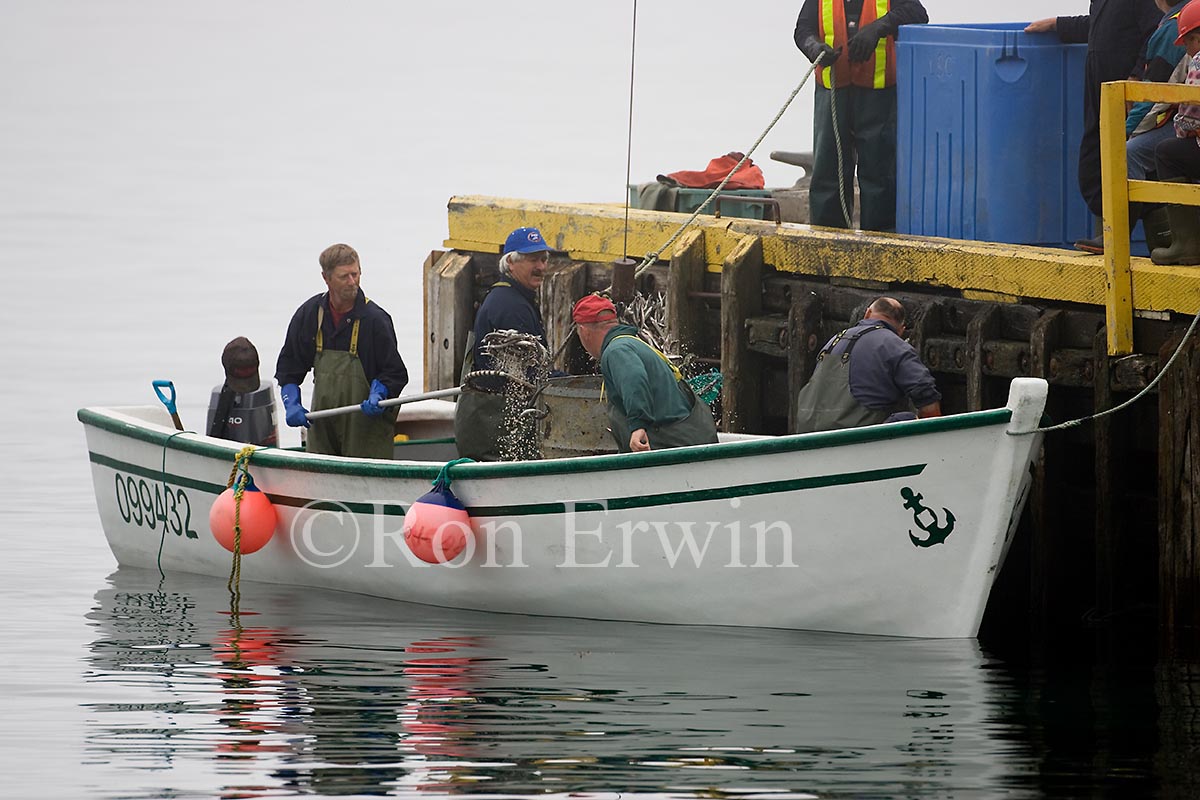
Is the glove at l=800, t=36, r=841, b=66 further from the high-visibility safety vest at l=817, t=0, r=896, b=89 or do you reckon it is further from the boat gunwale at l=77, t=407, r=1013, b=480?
the boat gunwale at l=77, t=407, r=1013, b=480

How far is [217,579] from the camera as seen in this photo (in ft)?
43.1

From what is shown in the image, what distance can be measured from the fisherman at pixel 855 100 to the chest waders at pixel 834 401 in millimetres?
3020

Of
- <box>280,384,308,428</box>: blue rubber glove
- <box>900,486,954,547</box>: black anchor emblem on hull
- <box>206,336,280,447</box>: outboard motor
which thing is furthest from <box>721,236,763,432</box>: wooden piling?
<box>900,486,954,547</box>: black anchor emblem on hull

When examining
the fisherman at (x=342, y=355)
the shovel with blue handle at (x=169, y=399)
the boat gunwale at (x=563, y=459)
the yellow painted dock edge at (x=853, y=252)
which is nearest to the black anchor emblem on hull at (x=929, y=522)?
the boat gunwale at (x=563, y=459)

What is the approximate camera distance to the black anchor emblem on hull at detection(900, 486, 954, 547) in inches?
393

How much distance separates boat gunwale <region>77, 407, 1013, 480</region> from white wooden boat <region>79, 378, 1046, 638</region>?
10 millimetres

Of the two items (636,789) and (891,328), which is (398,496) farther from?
(636,789)

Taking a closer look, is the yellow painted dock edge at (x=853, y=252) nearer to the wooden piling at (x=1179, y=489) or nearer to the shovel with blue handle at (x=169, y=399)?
the wooden piling at (x=1179, y=489)

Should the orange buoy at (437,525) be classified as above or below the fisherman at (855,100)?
below

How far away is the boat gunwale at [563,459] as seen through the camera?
978cm

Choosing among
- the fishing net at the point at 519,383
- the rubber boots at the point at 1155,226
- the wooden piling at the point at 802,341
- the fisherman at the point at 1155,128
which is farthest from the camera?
the wooden piling at the point at 802,341

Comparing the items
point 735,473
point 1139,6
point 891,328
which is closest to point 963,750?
point 735,473

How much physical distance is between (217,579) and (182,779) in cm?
492

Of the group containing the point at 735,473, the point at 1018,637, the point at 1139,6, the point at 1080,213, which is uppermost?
the point at 1139,6
